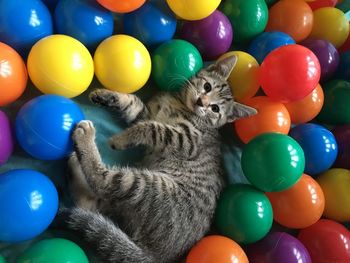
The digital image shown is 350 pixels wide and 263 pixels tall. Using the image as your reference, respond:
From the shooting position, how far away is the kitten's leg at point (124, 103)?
160 cm

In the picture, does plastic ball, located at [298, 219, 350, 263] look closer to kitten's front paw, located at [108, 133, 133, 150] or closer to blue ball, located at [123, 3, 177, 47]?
kitten's front paw, located at [108, 133, 133, 150]

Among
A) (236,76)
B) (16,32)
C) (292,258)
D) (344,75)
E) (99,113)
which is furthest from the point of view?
(344,75)

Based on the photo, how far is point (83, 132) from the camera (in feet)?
4.60

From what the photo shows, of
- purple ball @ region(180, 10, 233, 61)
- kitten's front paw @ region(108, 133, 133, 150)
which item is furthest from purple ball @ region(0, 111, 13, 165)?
purple ball @ region(180, 10, 233, 61)

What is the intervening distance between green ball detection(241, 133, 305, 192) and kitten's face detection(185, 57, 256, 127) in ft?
0.71

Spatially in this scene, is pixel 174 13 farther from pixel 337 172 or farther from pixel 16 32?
pixel 337 172

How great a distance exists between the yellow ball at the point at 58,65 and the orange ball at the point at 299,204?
3.28ft

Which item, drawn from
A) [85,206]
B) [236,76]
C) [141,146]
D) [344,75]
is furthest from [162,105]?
[344,75]

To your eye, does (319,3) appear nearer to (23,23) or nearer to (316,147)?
(316,147)

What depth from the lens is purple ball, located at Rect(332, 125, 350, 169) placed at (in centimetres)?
190

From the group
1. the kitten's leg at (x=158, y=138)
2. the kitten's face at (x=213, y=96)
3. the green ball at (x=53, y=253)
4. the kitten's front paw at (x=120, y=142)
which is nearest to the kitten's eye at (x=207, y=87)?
the kitten's face at (x=213, y=96)

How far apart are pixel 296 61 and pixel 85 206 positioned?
110 centimetres

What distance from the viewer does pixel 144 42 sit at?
1.75 metres

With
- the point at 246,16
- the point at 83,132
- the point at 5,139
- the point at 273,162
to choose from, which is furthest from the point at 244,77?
the point at 5,139
